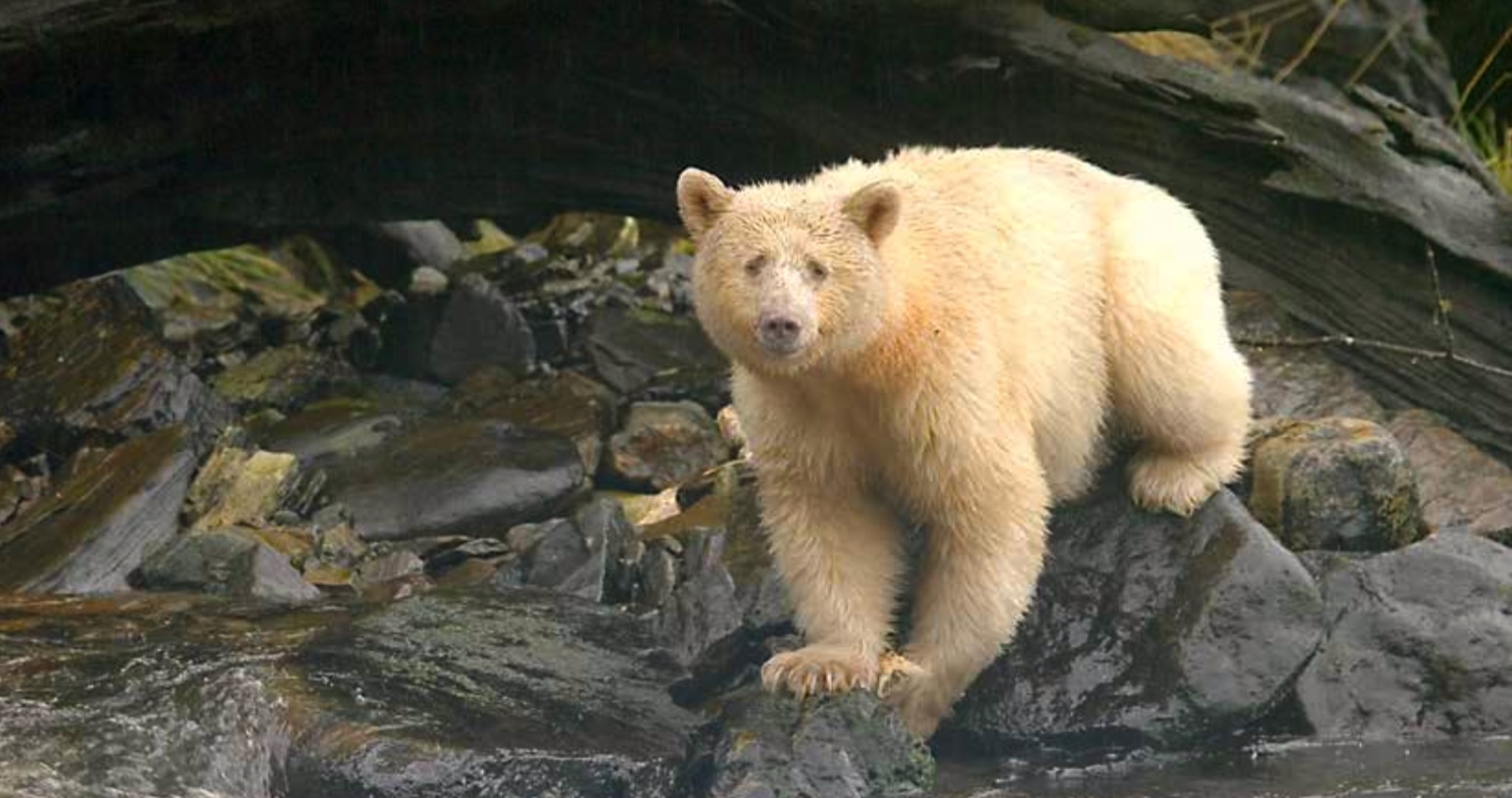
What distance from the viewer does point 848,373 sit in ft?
26.9

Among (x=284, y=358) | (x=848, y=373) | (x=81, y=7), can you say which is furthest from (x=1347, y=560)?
(x=284, y=358)

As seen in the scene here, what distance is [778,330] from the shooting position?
7.80 m

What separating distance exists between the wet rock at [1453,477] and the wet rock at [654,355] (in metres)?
3.50

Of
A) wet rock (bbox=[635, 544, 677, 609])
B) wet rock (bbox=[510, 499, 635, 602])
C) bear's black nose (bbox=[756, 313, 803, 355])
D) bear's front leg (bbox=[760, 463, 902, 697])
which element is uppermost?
bear's black nose (bbox=[756, 313, 803, 355])

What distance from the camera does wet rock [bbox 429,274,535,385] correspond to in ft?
44.4

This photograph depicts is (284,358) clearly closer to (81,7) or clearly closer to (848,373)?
(81,7)

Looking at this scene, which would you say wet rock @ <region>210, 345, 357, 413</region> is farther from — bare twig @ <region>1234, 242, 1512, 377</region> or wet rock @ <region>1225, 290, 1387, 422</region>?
bare twig @ <region>1234, 242, 1512, 377</region>

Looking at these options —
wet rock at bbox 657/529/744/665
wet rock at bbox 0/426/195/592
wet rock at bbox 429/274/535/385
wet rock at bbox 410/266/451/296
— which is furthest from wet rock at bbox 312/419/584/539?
wet rock at bbox 410/266/451/296

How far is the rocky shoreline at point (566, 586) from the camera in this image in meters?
8.13

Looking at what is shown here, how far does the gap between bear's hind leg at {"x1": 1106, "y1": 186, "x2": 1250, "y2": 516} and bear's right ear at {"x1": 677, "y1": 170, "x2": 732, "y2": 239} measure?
5.81 feet

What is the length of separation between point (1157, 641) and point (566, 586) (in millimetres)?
2641

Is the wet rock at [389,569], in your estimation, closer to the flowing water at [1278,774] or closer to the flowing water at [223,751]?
the flowing water at [223,751]

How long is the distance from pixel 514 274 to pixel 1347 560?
22.6ft

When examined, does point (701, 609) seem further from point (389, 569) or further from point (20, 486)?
point (20, 486)
